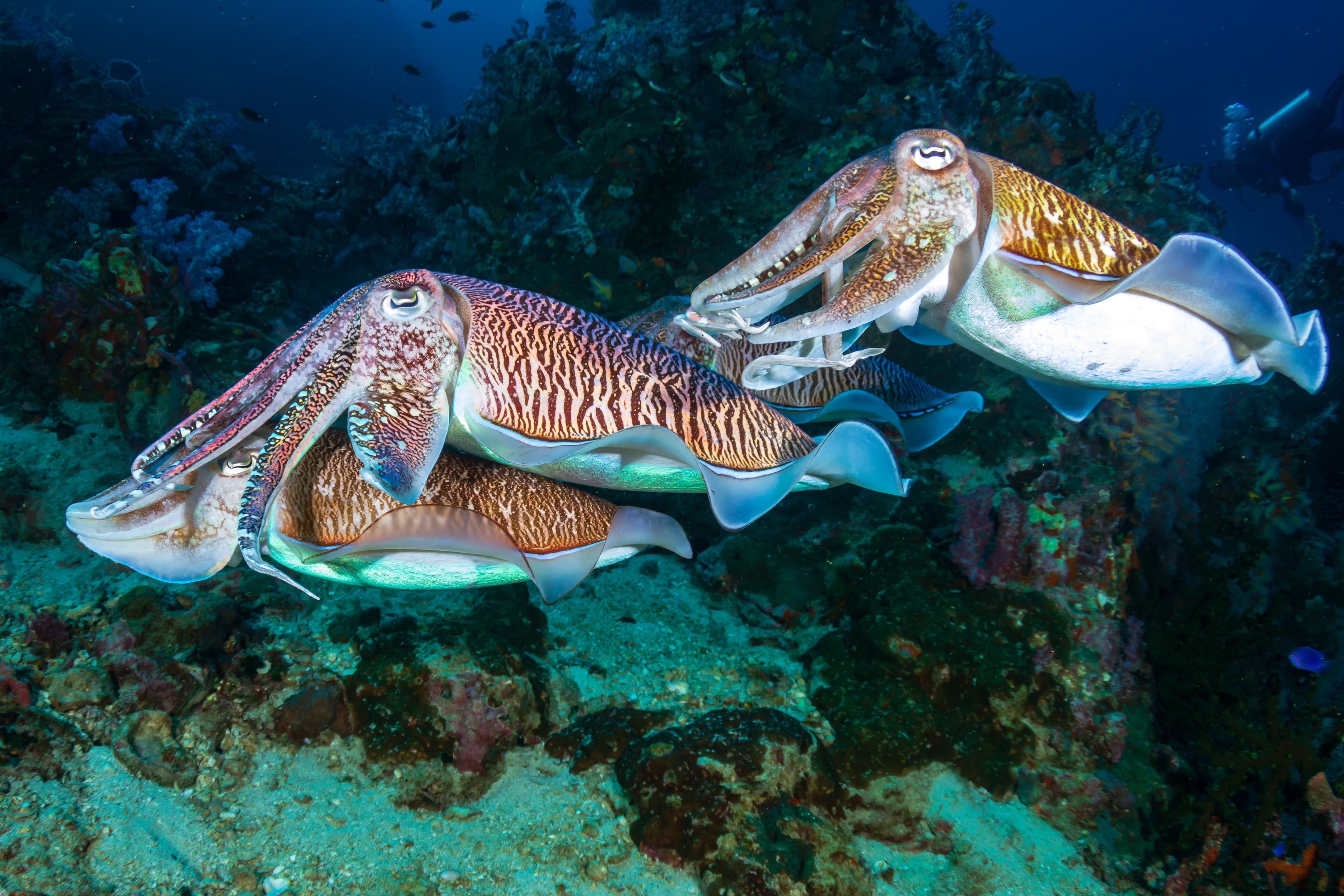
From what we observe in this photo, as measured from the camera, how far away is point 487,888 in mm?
2285

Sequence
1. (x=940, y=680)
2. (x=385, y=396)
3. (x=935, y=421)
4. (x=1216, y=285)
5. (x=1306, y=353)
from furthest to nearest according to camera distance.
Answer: (x=940, y=680), (x=935, y=421), (x=385, y=396), (x=1306, y=353), (x=1216, y=285)

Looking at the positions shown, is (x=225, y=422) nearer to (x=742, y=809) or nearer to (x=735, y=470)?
(x=735, y=470)

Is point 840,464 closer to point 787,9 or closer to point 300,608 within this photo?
point 300,608

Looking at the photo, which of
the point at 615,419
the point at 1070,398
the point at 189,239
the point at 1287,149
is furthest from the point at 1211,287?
the point at 1287,149

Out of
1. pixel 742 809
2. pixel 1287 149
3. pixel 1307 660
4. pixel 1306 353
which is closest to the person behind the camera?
pixel 1306 353

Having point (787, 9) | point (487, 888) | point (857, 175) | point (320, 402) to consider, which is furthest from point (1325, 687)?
point (787, 9)

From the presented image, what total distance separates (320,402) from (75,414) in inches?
208

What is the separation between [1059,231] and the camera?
1.60m

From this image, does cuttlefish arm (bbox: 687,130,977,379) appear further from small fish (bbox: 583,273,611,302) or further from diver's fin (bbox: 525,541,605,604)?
small fish (bbox: 583,273,611,302)

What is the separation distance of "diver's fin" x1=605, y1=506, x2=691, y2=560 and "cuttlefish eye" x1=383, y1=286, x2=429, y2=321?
0.97 m

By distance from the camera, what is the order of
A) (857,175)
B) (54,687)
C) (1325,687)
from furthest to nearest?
(1325,687)
(54,687)
(857,175)

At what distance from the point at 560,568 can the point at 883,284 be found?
138cm

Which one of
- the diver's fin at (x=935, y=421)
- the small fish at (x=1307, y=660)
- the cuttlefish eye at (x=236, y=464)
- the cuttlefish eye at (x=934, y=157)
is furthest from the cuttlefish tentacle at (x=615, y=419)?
the small fish at (x=1307, y=660)

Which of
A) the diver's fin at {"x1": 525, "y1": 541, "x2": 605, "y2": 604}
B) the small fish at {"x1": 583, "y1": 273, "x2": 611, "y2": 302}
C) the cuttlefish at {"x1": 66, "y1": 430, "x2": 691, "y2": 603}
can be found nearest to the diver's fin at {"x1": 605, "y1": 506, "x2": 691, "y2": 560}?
the cuttlefish at {"x1": 66, "y1": 430, "x2": 691, "y2": 603}
